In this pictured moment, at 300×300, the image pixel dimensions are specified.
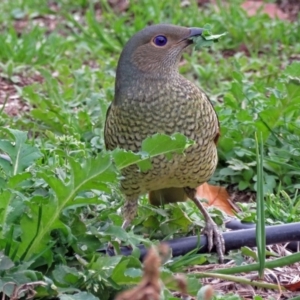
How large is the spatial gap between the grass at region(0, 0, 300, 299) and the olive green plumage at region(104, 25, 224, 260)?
0.56ft

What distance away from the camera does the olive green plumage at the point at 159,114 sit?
3686 mm

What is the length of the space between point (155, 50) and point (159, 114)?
44cm

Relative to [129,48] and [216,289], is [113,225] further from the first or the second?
[129,48]

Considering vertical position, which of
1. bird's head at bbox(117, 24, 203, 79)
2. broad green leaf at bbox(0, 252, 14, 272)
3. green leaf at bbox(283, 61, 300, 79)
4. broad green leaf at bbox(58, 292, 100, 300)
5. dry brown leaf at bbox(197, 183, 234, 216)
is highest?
bird's head at bbox(117, 24, 203, 79)

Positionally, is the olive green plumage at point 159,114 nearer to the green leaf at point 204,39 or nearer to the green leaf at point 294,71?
the green leaf at point 204,39

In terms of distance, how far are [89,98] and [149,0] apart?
2243 millimetres

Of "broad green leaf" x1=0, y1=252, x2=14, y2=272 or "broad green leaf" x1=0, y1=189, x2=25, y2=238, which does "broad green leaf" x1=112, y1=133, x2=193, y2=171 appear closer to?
"broad green leaf" x1=0, y1=189, x2=25, y2=238

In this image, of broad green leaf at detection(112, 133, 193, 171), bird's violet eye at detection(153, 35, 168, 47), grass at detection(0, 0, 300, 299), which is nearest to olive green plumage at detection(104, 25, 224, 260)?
bird's violet eye at detection(153, 35, 168, 47)

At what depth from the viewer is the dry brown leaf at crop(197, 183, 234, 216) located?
4.41m

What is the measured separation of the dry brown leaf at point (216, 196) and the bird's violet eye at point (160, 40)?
0.87 metres

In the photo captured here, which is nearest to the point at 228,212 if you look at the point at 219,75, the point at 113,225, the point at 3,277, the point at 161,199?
the point at 161,199

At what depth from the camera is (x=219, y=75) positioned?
20.6ft

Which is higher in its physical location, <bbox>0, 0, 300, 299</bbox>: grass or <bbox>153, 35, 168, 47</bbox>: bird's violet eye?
<bbox>153, 35, 168, 47</bbox>: bird's violet eye

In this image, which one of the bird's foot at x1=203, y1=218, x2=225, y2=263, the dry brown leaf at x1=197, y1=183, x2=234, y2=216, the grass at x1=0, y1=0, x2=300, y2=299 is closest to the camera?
the grass at x1=0, y1=0, x2=300, y2=299
